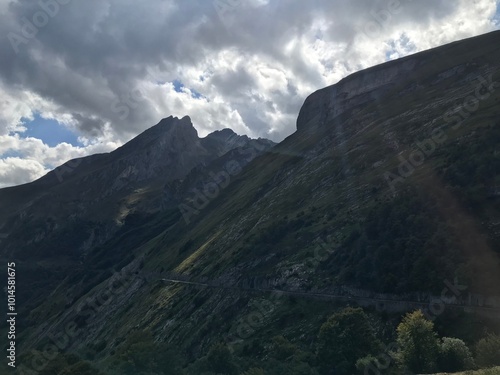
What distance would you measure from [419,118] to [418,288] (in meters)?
93.9

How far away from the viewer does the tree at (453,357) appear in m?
44.8

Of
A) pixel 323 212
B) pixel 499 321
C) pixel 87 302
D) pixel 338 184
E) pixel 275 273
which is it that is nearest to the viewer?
pixel 499 321

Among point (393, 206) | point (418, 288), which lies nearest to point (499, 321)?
→ point (418, 288)

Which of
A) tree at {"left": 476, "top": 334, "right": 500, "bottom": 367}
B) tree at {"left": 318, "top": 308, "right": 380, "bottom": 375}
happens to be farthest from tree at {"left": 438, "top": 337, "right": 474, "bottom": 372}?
tree at {"left": 318, "top": 308, "right": 380, "bottom": 375}

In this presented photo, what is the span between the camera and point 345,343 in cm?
5509

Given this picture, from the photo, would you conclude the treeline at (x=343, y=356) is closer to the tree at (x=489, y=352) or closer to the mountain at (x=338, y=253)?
the tree at (x=489, y=352)

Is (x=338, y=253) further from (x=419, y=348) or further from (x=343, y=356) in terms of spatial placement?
(x=419, y=348)

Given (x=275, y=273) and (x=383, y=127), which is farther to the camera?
(x=383, y=127)

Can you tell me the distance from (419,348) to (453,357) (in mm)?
3207

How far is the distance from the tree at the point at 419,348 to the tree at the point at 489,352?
189 inches

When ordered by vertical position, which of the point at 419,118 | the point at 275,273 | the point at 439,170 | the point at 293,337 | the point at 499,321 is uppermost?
the point at 419,118

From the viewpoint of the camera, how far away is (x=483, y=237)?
73.8 m

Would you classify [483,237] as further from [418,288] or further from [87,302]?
[87,302]

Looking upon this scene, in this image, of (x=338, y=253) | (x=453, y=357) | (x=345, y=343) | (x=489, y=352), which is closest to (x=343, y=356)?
(x=345, y=343)
